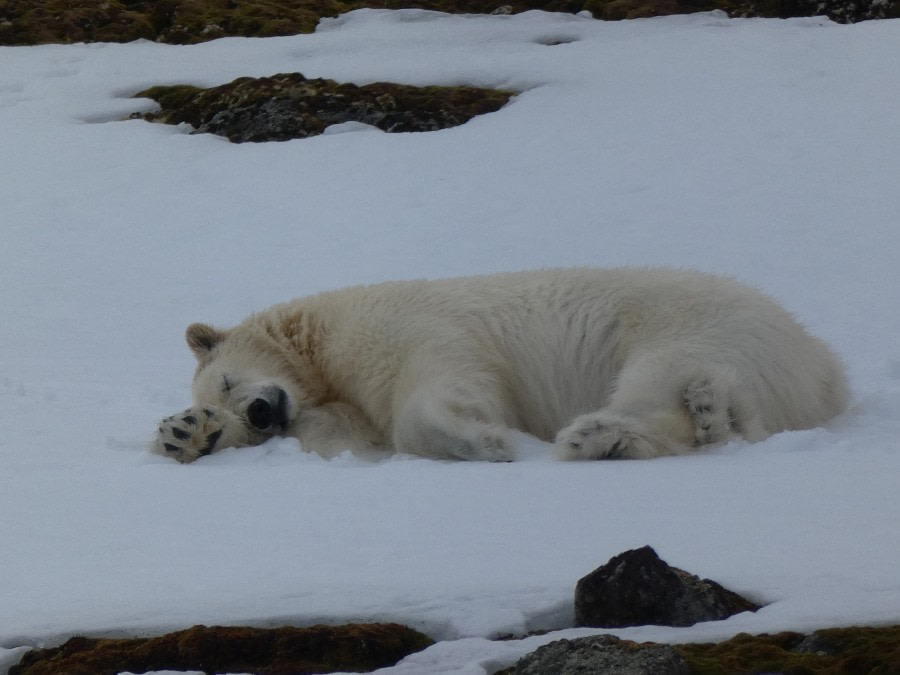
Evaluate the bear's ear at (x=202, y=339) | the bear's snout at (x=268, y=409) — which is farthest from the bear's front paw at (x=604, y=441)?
the bear's ear at (x=202, y=339)

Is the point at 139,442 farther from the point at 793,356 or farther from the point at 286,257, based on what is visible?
the point at 286,257

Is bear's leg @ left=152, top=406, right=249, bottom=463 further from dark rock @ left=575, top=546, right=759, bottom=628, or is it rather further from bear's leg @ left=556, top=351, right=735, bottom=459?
dark rock @ left=575, top=546, right=759, bottom=628

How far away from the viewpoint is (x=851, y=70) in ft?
39.5

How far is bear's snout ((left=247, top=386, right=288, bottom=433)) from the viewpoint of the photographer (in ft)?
17.8

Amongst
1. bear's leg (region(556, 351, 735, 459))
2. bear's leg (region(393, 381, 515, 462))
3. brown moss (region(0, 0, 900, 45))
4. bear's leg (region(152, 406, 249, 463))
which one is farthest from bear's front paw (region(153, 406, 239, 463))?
brown moss (region(0, 0, 900, 45))

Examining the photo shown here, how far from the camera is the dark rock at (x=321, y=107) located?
489 inches

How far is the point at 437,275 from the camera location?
29.0ft

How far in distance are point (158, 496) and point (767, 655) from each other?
2.40 m

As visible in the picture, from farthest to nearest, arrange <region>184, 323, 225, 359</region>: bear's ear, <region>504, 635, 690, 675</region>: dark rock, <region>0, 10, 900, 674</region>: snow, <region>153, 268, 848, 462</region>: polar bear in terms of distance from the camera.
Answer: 1. <region>184, 323, 225, 359</region>: bear's ear
2. <region>153, 268, 848, 462</region>: polar bear
3. <region>0, 10, 900, 674</region>: snow
4. <region>504, 635, 690, 675</region>: dark rock

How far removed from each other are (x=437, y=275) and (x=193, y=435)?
3.86m

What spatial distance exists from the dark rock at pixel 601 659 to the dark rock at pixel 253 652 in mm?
386

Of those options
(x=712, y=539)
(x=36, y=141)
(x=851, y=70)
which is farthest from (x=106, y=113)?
(x=712, y=539)

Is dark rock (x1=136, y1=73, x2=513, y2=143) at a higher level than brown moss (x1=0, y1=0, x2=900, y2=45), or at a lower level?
lower

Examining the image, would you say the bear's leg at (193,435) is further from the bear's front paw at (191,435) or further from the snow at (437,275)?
the snow at (437,275)
